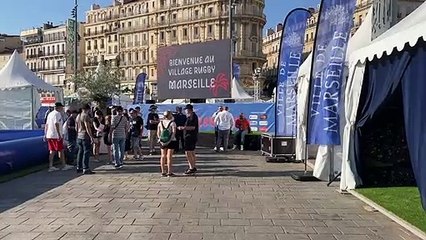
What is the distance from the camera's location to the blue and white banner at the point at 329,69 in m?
10.5

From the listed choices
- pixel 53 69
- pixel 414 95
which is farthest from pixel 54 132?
pixel 53 69

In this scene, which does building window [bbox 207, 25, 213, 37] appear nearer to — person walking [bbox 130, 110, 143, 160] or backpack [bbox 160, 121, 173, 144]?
person walking [bbox 130, 110, 143, 160]

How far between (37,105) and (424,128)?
20.9m

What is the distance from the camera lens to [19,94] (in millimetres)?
24031

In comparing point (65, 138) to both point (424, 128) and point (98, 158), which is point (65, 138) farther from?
point (424, 128)

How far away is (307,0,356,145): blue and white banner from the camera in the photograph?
1055 centimetres

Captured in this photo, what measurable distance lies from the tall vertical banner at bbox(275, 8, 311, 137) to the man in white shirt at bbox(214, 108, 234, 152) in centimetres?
423

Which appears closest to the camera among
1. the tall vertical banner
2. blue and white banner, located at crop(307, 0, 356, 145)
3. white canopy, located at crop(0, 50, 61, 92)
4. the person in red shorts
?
blue and white banner, located at crop(307, 0, 356, 145)

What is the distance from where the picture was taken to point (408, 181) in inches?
432

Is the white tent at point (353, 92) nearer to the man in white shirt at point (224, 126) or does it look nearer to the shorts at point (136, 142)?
the shorts at point (136, 142)

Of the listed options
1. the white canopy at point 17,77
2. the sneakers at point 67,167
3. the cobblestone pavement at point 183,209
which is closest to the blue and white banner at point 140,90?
the white canopy at point 17,77

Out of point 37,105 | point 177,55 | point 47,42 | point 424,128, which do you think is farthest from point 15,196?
point 47,42

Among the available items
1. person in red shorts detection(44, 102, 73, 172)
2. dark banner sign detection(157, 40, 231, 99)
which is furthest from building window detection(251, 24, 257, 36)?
person in red shorts detection(44, 102, 73, 172)

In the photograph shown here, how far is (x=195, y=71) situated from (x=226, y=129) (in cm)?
268
